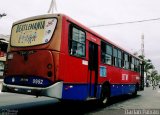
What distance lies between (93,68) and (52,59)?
3008mm

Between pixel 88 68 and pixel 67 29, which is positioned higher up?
pixel 67 29

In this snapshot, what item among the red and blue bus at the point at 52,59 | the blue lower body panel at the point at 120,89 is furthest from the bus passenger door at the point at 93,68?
the blue lower body panel at the point at 120,89

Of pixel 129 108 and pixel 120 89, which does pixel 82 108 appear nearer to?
Result: pixel 129 108

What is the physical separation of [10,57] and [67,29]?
2.41 m

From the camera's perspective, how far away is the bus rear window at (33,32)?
8.89m

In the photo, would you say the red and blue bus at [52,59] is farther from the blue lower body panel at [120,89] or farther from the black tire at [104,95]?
the blue lower body panel at [120,89]

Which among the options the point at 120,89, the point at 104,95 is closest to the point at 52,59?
the point at 104,95

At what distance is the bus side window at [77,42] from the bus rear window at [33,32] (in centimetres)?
75

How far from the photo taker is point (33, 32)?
9211mm

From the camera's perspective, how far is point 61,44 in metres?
8.60

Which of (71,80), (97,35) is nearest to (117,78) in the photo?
(97,35)

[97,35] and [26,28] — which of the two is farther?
[97,35]

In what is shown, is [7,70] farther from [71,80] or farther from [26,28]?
[71,80]

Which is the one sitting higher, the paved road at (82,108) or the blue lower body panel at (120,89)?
the blue lower body panel at (120,89)
